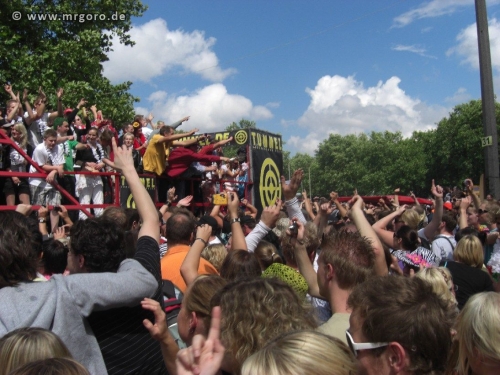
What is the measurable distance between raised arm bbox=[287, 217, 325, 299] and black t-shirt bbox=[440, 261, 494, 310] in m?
1.40

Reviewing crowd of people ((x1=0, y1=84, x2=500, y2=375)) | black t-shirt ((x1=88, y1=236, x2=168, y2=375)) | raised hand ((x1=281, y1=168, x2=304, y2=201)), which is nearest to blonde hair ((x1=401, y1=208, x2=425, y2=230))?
raised hand ((x1=281, y1=168, x2=304, y2=201))

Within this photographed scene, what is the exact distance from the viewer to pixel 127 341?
246 centimetres

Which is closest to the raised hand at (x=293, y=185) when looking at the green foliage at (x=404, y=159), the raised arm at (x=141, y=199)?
the raised arm at (x=141, y=199)

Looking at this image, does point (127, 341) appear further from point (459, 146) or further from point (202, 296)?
point (459, 146)

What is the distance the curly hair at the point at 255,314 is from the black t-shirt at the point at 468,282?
103 inches

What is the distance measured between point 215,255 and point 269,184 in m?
8.84

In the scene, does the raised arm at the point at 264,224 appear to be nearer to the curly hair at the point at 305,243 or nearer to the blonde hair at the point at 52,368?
the curly hair at the point at 305,243

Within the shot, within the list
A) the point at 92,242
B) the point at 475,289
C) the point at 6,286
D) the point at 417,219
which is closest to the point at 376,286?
the point at 92,242

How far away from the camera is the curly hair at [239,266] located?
11.4 feet

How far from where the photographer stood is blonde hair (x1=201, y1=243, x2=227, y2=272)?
4406 mm

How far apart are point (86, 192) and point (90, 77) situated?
1204 centimetres

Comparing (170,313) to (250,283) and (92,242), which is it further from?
(250,283)

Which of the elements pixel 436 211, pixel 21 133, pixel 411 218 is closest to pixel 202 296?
pixel 436 211

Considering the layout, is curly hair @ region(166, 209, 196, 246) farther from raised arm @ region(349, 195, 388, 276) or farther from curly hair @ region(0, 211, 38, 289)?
curly hair @ region(0, 211, 38, 289)
